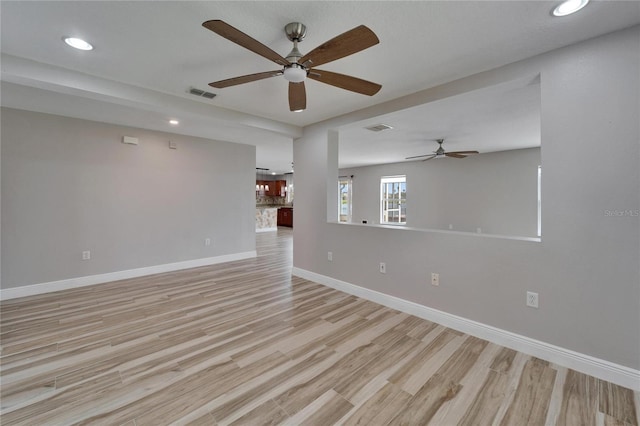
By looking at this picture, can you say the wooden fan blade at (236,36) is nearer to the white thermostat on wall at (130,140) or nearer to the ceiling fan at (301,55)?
the ceiling fan at (301,55)

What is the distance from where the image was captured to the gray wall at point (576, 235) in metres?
1.75

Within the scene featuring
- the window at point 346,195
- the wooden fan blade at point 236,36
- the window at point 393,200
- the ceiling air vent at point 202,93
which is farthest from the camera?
the window at point 346,195

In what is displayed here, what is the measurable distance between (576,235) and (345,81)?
2061 millimetres

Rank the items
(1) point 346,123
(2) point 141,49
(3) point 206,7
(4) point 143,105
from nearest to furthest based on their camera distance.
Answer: (3) point 206,7 < (2) point 141,49 < (4) point 143,105 < (1) point 346,123

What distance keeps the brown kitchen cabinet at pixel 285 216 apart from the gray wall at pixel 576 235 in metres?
9.47

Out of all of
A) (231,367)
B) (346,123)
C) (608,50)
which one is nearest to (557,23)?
(608,50)

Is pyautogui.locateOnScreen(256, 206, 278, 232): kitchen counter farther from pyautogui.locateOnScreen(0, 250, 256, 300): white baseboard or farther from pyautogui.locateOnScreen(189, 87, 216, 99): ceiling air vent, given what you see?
pyautogui.locateOnScreen(189, 87, 216, 99): ceiling air vent

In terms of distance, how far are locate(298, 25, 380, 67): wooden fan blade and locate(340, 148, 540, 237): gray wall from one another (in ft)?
19.4

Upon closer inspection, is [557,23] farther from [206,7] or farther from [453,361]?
[453,361]

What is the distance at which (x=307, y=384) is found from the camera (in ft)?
5.75

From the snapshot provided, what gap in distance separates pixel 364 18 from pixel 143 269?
4.69 m

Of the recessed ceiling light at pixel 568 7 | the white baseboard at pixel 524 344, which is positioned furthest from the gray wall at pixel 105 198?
the recessed ceiling light at pixel 568 7

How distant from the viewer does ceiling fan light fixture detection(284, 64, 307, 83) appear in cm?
173

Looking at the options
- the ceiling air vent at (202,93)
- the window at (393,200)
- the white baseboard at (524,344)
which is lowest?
the white baseboard at (524,344)
